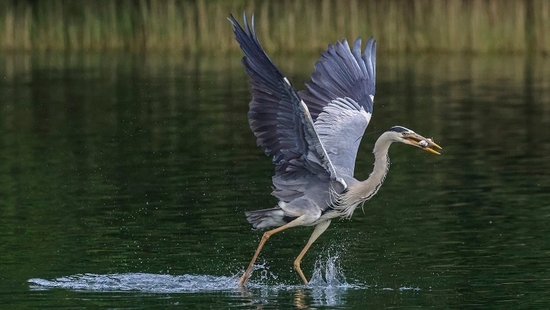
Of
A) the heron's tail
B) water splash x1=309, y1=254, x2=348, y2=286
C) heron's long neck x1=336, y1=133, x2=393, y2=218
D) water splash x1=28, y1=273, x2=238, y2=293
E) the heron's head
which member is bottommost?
water splash x1=309, y1=254, x2=348, y2=286

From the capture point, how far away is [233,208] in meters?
13.2

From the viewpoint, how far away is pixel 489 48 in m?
28.0

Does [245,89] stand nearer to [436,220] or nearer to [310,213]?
[436,220]

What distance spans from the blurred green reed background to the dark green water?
341 cm

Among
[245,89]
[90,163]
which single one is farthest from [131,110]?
[90,163]

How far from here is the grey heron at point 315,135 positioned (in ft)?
31.3

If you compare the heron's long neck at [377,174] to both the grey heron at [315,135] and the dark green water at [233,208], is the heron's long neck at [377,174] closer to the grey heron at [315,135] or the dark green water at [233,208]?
the grey heron at [315,135]

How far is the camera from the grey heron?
376 inches

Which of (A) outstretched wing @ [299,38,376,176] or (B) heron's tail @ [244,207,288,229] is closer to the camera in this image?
(B) heron's tail @ [244,207,288,229]

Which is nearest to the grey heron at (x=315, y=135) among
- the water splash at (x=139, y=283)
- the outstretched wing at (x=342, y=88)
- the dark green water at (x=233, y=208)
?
the outstretched wing at (x=342, y=88)

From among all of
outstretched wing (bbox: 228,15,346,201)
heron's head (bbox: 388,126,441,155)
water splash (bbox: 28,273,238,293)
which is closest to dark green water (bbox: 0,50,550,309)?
water splash (bbox: 28,273,238,293)

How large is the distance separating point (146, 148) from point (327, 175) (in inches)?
301

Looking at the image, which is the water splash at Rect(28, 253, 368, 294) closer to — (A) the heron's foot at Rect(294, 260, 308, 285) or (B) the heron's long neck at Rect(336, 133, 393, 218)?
(A) the heron's foot at Rect(294, 260, 308, 285)

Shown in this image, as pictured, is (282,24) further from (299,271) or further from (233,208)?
(299,271)
